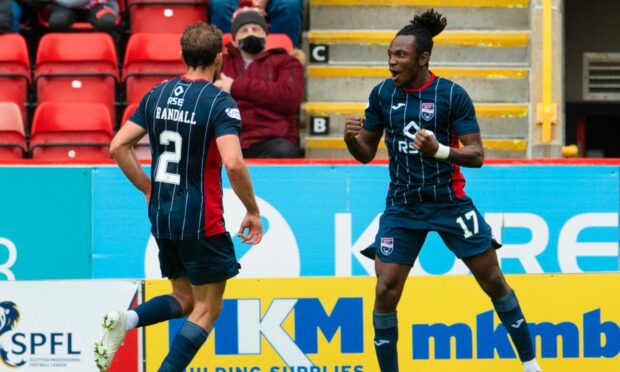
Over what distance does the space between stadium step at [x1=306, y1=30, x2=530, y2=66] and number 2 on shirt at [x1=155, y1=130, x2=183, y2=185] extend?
4.70 m

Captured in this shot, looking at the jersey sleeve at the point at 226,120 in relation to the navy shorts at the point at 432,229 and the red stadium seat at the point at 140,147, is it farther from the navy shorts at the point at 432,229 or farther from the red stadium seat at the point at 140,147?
the red stadium seat at the point at 140,147

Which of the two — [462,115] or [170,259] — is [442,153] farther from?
[170,259]

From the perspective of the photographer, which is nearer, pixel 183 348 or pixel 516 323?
pixel 183 348

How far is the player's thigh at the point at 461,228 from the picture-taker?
6.36 meters

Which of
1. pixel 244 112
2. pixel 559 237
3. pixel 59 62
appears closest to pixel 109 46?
pixel 59 62

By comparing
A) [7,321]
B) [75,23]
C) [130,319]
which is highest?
[75,23]

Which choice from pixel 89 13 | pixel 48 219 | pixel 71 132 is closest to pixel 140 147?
pixel 71 132

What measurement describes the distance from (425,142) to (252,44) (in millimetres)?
3465

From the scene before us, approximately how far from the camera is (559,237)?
8.20m

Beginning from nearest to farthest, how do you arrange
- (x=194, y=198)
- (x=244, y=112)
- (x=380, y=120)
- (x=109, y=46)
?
(x=194, y=198)
(x=380, y=120)
(x=244, y=112)
(x=109, y=46)

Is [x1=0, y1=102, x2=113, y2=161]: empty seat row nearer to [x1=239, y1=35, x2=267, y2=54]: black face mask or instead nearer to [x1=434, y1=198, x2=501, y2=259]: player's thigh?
[x1=239, y1=35, x2=267, y2=54]: black face mask

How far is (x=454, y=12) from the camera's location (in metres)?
10.6

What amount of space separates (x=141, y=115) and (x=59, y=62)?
13.7ft

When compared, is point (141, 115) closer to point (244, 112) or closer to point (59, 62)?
point (244, 112)
